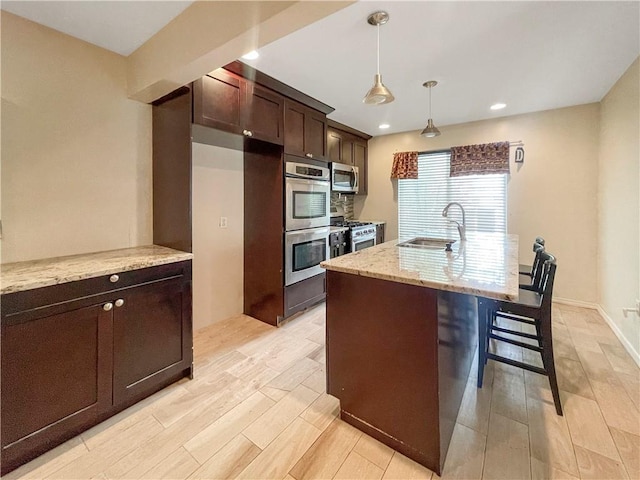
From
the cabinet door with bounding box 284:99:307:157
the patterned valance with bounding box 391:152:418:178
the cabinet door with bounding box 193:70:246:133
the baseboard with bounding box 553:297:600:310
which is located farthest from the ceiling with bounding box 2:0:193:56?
the baseboard with bounding box 553:297:600:310

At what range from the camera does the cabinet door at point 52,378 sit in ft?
4.30

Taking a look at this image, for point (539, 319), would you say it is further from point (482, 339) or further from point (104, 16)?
point (104, 16)

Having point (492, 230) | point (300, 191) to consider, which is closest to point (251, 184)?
point (300, 191)

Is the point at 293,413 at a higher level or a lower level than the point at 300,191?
lower

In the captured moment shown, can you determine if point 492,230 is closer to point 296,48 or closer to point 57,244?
point 296,48

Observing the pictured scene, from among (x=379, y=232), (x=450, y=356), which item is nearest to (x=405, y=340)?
(x=450, y=356)

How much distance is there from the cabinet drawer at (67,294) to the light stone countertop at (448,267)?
1.13 meters

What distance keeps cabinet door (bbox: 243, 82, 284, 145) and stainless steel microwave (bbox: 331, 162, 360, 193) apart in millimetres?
1179

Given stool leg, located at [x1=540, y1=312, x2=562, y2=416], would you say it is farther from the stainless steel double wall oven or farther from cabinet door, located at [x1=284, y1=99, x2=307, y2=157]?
cabinet door, located at [x1=284, y1=99, x2=307, y2=157]

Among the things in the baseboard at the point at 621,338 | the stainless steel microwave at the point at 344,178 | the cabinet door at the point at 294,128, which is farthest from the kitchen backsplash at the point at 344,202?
the baseboard at the point at 621,338

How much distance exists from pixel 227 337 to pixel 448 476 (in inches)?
81.0

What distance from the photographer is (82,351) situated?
1.51 metres

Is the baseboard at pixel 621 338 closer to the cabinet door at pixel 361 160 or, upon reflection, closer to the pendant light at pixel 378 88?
the pendant light at pixel 378 88

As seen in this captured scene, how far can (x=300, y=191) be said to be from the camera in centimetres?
304
